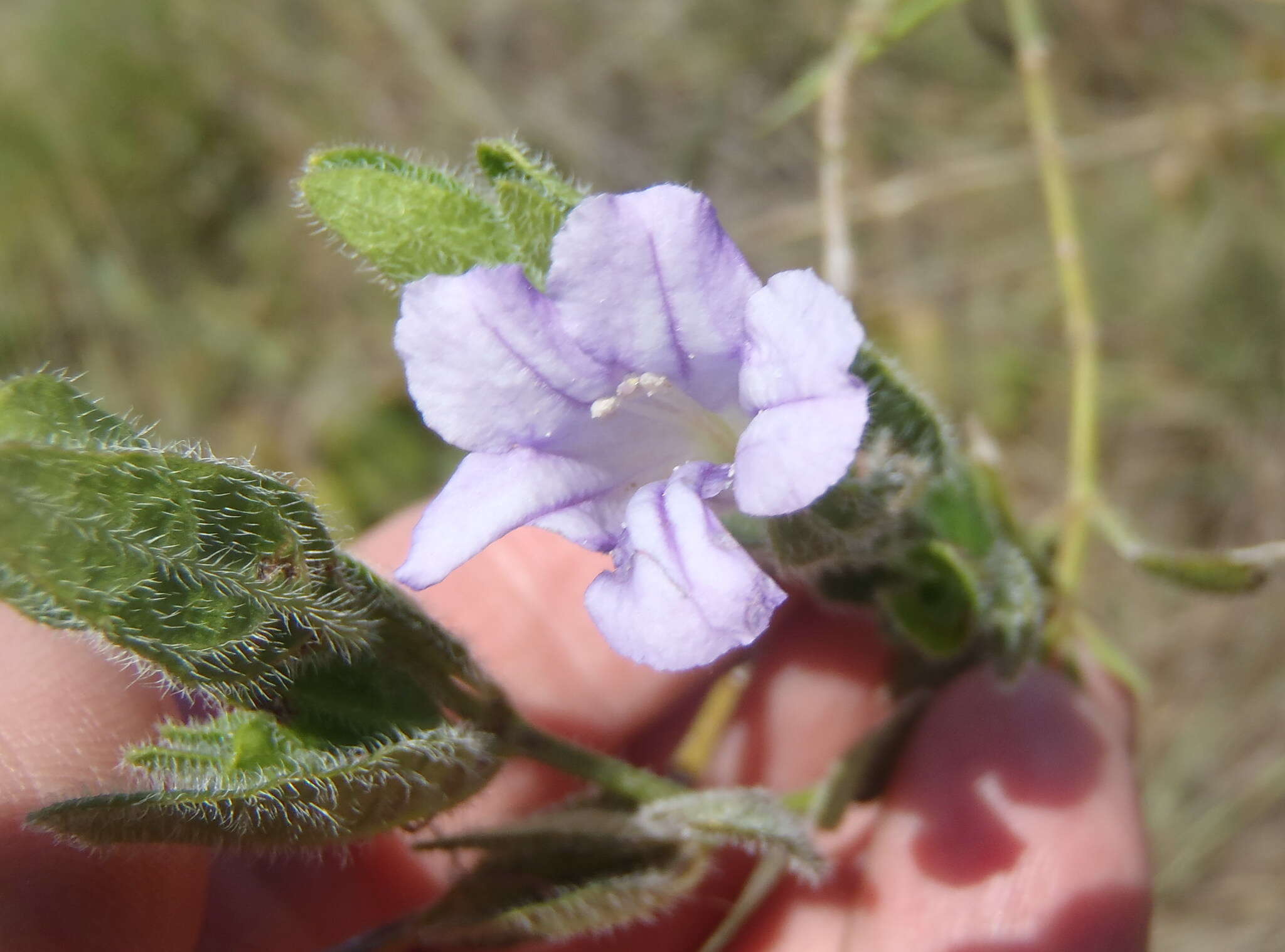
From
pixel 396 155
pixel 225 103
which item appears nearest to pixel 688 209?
pixel 396 155

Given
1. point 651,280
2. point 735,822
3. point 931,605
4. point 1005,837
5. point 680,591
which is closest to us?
point 680,591

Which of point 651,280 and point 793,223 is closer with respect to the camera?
point 651,280

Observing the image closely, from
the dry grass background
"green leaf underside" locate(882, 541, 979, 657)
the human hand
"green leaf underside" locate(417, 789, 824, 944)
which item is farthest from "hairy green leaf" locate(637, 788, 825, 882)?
the dry grass background

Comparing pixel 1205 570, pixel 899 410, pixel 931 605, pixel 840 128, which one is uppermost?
pixel 840 128

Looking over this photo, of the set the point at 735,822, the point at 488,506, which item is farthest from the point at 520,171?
the point at 735,822

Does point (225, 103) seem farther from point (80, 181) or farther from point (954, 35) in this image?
point (954, 35)

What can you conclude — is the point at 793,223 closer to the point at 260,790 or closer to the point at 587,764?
the point at 587,764
